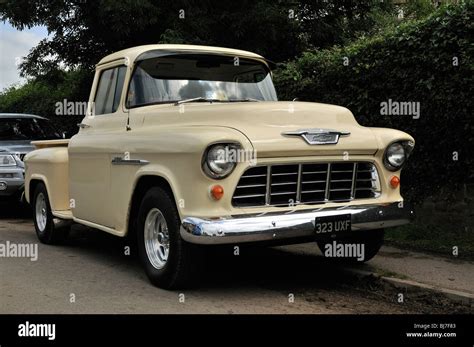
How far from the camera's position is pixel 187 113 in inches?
221

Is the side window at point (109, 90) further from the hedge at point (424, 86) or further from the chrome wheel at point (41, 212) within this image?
the hedge at point (424, 86)

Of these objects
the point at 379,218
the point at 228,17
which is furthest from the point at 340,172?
the point at 228,17

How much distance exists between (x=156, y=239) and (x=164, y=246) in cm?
13

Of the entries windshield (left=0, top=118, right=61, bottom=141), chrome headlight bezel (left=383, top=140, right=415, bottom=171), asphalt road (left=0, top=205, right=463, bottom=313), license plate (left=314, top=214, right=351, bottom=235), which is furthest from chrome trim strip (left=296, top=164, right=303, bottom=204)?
windshield (left=0, top=118, right=61, bottom=141)

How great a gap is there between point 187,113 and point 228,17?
7480mm

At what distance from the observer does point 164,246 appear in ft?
18.0

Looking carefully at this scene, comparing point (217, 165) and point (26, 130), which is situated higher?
point (26, 130)

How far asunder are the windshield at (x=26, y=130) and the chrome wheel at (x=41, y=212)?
11.5 ft

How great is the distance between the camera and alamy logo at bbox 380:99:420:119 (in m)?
7.45

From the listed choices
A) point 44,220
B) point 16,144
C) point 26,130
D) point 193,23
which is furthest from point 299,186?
point 26,130

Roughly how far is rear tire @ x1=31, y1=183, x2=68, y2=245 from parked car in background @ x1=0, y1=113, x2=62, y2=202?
218 centimetres

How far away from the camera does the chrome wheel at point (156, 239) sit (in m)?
5.46

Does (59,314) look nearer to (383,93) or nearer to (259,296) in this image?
(259,296)
